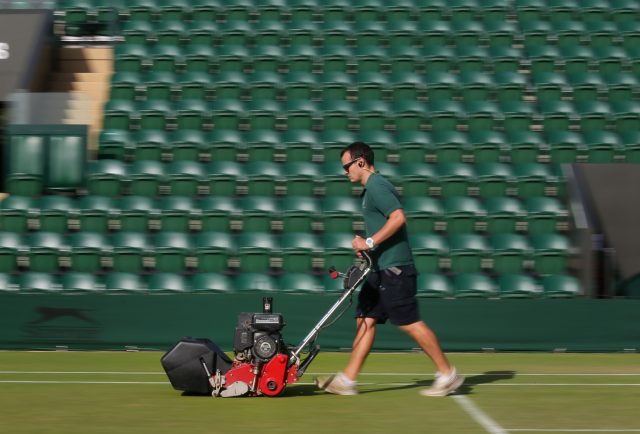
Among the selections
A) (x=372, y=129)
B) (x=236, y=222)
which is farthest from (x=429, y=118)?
(x=236, y=222)

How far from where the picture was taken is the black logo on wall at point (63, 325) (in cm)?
1271

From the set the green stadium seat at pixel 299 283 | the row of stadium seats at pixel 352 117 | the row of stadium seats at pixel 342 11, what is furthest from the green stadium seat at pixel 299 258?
the row of stadium seats at pixel 342 11

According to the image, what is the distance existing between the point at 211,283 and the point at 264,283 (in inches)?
28.8

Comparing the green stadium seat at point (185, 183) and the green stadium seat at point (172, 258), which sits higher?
the green stadium seat at point (185, 183)

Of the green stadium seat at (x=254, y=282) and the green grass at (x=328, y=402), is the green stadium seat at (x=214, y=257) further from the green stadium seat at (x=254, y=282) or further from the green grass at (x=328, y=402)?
the green grass at (x=328, y=402)

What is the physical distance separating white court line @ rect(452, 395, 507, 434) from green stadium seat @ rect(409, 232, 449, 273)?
237 inches

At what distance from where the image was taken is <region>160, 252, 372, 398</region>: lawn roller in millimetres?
8273

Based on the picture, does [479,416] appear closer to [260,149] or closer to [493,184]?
[493,184]

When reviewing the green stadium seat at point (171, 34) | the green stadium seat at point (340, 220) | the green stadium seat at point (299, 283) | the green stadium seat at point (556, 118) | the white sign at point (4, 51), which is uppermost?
the green stadium seat at point (171, 34)

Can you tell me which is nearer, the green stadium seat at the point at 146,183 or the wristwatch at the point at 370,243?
the wristwatch at the point at 370,243

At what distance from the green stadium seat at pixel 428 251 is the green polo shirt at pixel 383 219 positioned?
6093mm

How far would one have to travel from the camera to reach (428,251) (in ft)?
48.0

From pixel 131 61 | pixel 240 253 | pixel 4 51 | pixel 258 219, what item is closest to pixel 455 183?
pixel 258 219

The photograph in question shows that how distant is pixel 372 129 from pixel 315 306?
5508 millimetres
